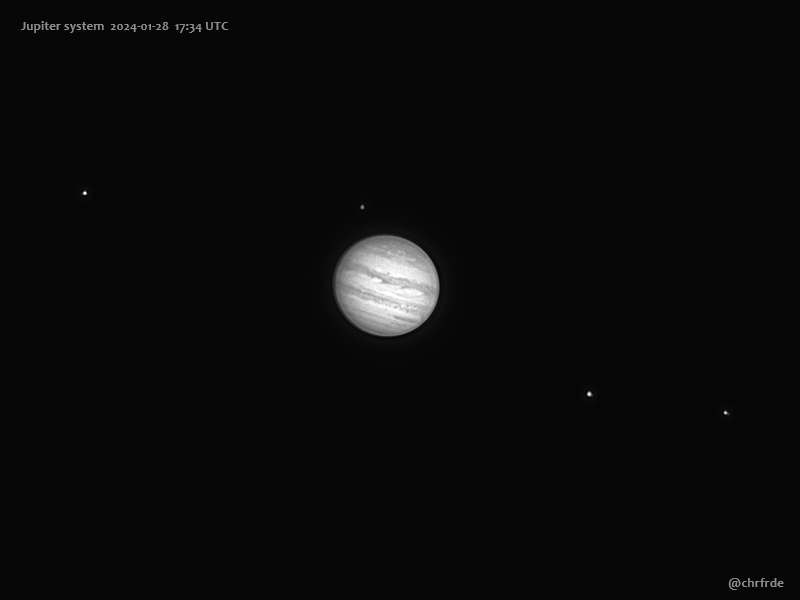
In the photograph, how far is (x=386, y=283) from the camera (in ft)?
15.8

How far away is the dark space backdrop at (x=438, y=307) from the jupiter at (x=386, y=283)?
14.9 inches

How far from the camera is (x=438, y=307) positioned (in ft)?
17.2

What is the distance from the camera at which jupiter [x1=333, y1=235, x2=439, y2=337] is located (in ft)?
15.8

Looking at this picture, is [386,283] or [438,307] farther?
[438,307]

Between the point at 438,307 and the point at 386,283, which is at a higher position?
the point at 386,283

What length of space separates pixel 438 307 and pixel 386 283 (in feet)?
2.11

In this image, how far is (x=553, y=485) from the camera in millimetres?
5398

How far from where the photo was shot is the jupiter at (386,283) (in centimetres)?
481

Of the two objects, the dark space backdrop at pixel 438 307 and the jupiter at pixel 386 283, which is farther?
the dark space backdrop at pixel 438 307

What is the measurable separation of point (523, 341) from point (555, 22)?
107 inches

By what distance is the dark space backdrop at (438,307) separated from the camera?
5141 mm

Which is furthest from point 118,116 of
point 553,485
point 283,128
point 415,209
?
point 553,485

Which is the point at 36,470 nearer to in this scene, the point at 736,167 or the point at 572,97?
the point at 572,97

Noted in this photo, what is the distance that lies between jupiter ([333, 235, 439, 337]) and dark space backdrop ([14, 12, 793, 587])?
0.38m
